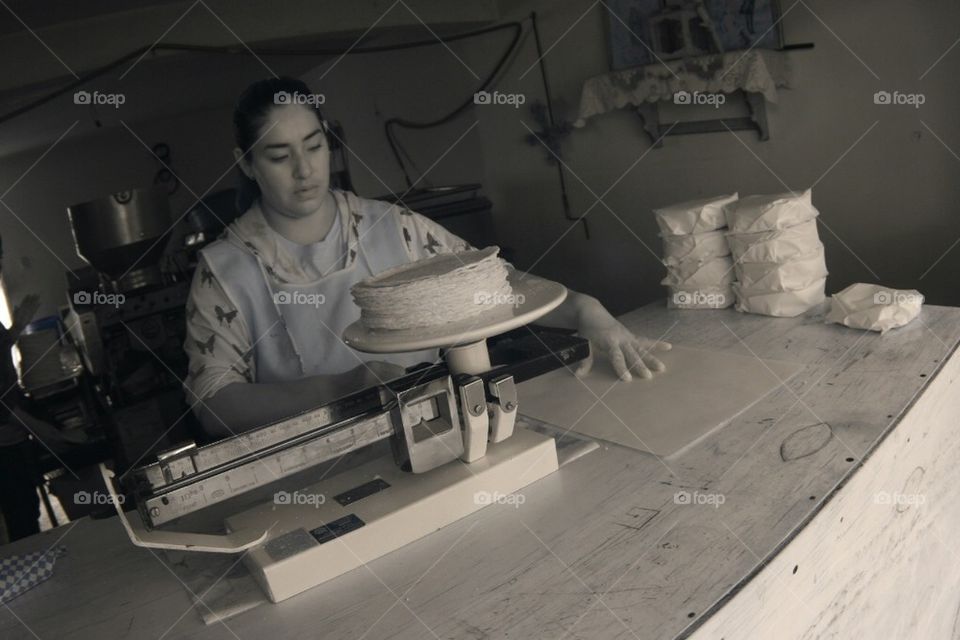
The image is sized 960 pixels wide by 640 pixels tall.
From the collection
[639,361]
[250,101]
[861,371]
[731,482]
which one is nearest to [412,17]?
[250,101]

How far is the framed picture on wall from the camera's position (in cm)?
280

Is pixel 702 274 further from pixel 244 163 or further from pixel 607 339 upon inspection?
pixel 244 163

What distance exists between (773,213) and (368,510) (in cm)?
135

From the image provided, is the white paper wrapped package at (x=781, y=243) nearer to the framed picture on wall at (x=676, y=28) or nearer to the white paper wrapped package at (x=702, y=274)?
the white paper wrapped package at (x=702, y=274)

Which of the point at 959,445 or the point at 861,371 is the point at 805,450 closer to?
the point at 861,371

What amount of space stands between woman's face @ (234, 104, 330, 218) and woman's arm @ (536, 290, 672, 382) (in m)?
0.78

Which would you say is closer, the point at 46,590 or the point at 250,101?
the point at 46,590

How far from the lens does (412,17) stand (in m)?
3.68

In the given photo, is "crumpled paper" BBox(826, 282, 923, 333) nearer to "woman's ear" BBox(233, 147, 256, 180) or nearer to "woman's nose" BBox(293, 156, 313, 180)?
"woman's nose" BBox(293, 156, 313, 180)

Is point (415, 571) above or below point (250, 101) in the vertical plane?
below

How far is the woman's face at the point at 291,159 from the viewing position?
2.15 m

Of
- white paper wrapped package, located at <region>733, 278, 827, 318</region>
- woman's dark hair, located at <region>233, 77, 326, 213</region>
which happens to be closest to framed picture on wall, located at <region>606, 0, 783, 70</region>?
white paper wrapped package, located at <region>733, 278, 827, 318</region>

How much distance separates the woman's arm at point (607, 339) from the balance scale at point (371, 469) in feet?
1.43

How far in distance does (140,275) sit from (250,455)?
8.30 ft
